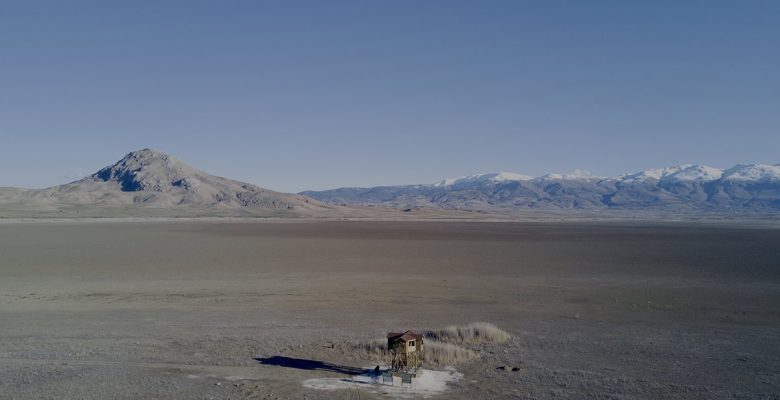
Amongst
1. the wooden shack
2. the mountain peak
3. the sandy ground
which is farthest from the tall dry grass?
the mountain peak

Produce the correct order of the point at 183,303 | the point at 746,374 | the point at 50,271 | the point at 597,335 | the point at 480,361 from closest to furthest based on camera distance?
the point at 746,374 → the point at 480,361 → the point at 597,335 → the point at 183,303 → the point at 50,271

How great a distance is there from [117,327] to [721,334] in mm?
19809

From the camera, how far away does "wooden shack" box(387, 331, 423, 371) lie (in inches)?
522

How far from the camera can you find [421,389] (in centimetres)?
1270

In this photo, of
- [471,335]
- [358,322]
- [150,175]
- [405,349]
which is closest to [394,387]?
[405,349]

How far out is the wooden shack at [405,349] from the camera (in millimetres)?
13250

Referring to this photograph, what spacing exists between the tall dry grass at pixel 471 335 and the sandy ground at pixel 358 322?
2.18ft

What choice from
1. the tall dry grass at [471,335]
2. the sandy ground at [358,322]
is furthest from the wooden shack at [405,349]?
the tall dry grass at [471,335]

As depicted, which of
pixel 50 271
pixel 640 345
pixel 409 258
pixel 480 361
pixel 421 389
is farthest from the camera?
pixel 409 258

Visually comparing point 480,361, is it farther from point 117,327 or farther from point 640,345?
point 117,327

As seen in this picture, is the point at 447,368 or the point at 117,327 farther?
the point at 117,327

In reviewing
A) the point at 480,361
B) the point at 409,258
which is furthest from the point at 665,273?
the point at 480,361

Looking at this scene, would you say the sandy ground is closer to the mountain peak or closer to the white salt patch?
the white salt patch

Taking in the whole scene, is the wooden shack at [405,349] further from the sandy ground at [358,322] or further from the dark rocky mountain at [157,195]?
the dark rocky mountain at [157,195]
